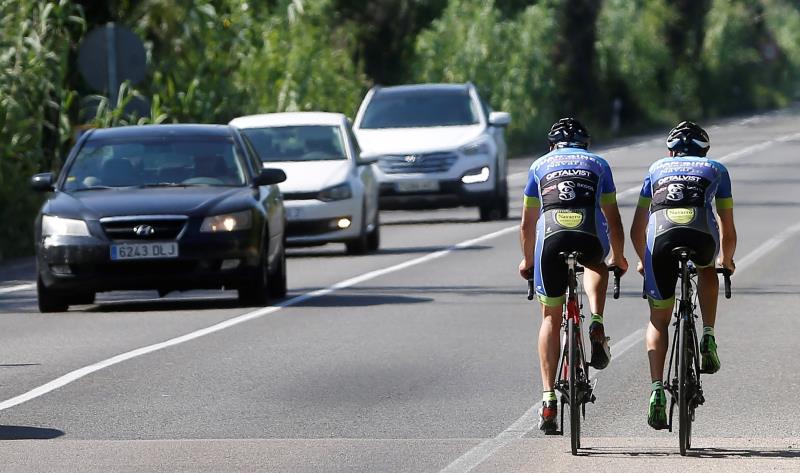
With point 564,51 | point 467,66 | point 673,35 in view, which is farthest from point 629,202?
point 673,35

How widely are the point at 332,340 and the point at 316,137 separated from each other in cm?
981

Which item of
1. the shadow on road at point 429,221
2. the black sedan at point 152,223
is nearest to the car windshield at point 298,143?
the shadow on road at point 429,221

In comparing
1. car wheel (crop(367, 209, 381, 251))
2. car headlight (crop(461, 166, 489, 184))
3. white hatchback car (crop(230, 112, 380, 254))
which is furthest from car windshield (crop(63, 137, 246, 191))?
car headlight (crop(461, 166, 489, 184))

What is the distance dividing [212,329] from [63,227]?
1728 millimetres

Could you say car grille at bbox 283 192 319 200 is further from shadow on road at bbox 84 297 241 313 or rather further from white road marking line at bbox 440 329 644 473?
white road marking line at bbox 440 329 644 473

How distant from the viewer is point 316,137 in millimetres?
24078

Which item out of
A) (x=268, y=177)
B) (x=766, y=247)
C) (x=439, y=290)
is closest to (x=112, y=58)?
(x=766, y=247)

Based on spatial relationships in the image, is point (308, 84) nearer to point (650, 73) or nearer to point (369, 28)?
point (369, 28)

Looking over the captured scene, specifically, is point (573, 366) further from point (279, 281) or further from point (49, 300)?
point (279, 281)

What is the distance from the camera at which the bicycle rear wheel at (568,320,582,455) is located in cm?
923

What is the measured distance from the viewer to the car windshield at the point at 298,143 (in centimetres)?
2373

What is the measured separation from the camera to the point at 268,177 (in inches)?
675

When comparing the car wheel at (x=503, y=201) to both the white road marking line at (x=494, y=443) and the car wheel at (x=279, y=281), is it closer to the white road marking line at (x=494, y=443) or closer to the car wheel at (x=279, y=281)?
the car wheel at (x=279, y=281)

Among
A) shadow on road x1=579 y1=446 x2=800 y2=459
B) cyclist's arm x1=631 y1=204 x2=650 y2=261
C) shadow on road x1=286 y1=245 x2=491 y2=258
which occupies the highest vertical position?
cyclist's arm x1=631 y1=204 x2=650 y2=261
